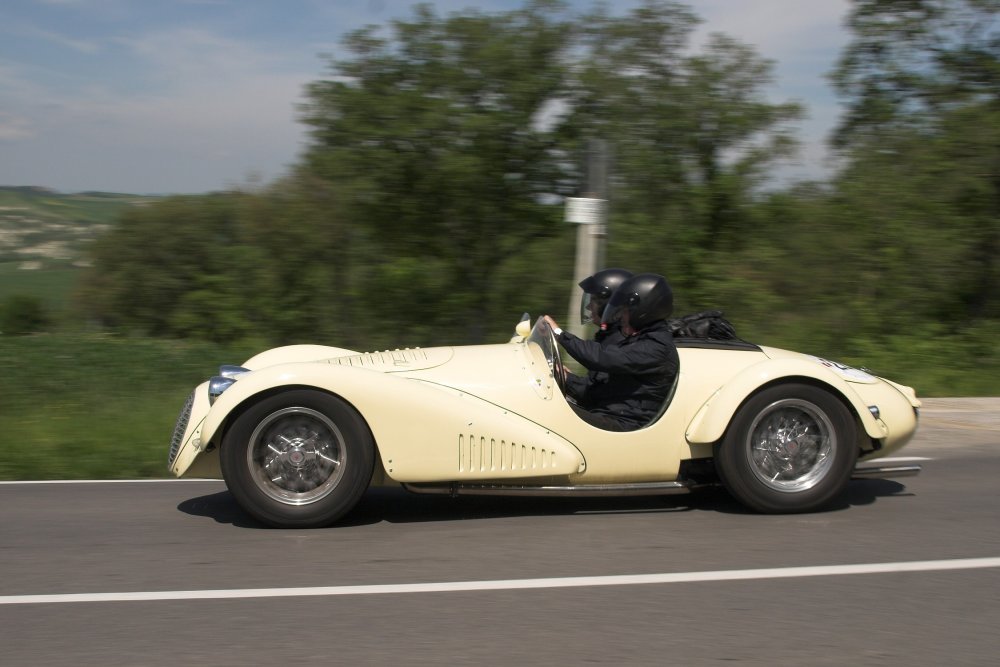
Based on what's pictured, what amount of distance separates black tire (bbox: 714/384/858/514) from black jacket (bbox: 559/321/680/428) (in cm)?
45

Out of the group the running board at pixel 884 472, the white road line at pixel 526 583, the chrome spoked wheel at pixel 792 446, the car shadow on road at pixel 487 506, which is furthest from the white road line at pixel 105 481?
the running board at pixel 884 472

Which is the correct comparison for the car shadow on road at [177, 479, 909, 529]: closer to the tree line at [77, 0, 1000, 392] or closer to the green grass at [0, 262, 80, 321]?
the tree line at [77, 0, 1000, 392]

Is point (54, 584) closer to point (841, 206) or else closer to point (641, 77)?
point (641, 77)

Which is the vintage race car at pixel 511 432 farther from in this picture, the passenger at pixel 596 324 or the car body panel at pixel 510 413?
the passenger at pixel 596 324

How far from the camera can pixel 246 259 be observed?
53.9 feet

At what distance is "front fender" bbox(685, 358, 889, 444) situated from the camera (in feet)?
17.4

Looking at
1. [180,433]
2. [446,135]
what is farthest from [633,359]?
[446,135]

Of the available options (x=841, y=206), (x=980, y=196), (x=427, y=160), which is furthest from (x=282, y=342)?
(x=980, y=196)

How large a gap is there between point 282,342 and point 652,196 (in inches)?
260

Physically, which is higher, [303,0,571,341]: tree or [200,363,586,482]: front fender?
[303,0,571,341]: tree

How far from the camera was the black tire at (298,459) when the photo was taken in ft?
16.6

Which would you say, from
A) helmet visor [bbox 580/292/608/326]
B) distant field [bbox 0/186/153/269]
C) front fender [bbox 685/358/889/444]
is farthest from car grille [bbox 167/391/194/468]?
distant field [bbox 0/186/153/269]

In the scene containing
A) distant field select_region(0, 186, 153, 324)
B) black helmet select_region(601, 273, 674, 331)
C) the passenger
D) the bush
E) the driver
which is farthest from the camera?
the bush

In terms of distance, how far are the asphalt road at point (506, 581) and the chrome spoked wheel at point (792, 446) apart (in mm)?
279
